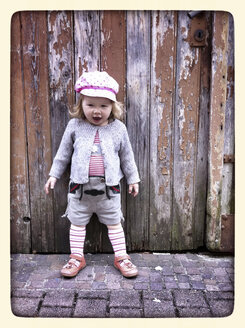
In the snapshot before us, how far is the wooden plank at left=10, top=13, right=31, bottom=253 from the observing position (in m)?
2.80

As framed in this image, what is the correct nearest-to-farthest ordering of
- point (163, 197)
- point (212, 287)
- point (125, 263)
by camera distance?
point (212, 287), point (125, 263), point (163, 197)

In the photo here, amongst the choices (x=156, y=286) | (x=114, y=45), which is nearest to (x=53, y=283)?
(x=156, y=286)

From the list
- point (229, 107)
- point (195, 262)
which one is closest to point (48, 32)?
point (229, 107)

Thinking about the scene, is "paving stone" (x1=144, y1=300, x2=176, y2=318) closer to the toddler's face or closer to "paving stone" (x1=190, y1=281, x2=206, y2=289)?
"paving stone" (x1=190, y1=281, x2=206, y2=289)

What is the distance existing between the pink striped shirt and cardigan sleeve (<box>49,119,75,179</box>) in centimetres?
21

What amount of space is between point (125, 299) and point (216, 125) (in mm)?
1523

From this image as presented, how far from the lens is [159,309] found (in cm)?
241

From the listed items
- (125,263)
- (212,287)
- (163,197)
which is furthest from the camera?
(163,197)

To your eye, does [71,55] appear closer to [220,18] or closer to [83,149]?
[83,149]

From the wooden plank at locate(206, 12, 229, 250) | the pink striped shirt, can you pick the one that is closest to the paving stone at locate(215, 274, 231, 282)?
the wooden plank at locate(206, 12, 229, 250)

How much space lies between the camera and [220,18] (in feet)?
8.90

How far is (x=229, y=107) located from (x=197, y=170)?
1.91ft

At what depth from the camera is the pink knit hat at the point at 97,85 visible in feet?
8.34

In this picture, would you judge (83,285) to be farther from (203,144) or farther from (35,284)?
(203,144)
